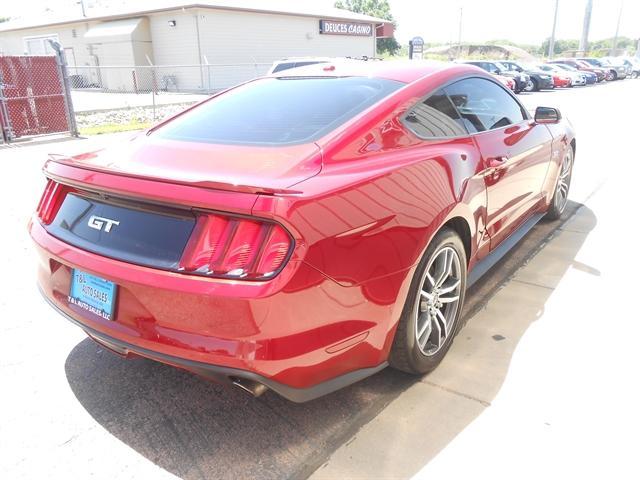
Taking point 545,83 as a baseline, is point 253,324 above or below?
above

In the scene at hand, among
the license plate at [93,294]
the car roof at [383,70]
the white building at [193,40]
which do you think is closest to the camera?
the license plate at [93,294]

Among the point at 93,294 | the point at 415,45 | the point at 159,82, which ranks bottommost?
the point at 159,82

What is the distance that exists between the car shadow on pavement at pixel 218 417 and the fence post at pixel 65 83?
1054cm

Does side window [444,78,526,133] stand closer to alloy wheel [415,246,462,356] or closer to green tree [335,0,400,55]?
alloy wheel [415,246,462,356]

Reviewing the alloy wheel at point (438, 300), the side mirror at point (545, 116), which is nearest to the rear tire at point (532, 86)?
the side mirror at point (545, 116)

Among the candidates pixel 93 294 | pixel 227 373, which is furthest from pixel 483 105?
pixel 93 294

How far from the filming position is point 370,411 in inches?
99.2

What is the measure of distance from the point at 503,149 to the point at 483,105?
364 mm

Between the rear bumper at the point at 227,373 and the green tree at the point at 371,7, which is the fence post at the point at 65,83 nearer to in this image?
the rear bumper at the point at 227,373

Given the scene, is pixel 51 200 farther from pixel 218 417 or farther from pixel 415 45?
pixel 415 45

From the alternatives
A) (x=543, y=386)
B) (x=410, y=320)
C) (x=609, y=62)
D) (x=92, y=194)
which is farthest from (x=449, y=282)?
(x=609, y=62)

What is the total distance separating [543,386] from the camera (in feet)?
8.82

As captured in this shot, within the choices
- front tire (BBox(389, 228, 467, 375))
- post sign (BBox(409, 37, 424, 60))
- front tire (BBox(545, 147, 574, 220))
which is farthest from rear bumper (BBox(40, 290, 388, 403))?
post sign (BBox(409, 37, 424, 60))

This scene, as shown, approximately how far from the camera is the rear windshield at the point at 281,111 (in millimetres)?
2576
